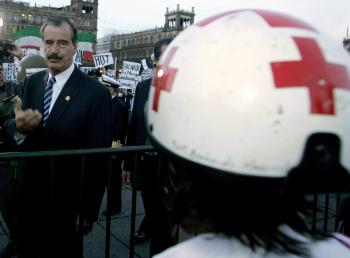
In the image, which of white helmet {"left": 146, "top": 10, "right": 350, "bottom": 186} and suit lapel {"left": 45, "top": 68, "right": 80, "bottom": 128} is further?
suit lapel {"left": 45, "top": 68, "right": 80, "bottom": 128}

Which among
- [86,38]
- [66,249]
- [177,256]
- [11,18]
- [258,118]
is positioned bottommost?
[66,249]

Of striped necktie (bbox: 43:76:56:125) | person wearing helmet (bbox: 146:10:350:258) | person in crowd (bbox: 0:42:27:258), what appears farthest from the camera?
person in crowd (bbox: 0:42:27:258)

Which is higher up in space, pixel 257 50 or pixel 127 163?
pixel 257 50

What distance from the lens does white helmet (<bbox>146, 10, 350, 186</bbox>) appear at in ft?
3.37

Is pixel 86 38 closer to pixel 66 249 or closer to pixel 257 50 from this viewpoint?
pixel 66 249

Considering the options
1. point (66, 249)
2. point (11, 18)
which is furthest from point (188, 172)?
point (11, 18)

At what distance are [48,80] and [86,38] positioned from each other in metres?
11.6

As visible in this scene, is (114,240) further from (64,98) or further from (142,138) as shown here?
(64,98)

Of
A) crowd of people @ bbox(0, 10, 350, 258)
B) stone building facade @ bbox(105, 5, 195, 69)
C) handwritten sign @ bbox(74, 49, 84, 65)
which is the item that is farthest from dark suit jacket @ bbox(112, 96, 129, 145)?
stone building facade @ bbox(105, 5, 195, 69)

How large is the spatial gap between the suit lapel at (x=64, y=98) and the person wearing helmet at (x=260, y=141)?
6.00ft

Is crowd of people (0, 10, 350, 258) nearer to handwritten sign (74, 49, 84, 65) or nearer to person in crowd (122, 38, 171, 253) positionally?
person in crowd (122, 38, 171, 253)

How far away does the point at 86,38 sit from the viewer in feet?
46.0

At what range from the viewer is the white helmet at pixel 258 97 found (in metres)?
1.03

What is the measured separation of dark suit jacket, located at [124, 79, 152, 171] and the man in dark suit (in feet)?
4.16
